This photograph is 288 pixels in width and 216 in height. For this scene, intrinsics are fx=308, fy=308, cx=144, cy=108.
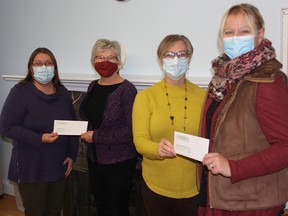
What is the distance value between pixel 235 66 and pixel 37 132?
4.50 ft

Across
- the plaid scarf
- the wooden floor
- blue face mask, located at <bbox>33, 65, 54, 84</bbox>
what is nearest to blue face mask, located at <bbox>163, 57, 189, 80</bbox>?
the plaid scarf

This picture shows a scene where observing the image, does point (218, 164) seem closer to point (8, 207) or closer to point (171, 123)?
point (171, 123)

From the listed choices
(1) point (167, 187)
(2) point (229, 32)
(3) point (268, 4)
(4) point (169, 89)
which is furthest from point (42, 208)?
(3) point (268, 4)

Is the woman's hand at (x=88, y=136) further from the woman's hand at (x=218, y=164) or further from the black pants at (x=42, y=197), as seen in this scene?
the woman's hand at (x=218, y=164)

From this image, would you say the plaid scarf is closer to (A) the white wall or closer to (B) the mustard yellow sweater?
(B) the mustard yellow sweater

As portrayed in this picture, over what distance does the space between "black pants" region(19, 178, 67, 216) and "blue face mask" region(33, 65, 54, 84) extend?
687 millimetres

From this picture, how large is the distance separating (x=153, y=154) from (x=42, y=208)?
1.03 m

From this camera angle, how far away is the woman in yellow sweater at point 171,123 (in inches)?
64.9

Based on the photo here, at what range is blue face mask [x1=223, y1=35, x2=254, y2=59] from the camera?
124 cm

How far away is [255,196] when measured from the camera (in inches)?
47.3

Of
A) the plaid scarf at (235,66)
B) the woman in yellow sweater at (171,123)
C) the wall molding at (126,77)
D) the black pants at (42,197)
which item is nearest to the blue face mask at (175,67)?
the woman in yellow sweater at (171,123)

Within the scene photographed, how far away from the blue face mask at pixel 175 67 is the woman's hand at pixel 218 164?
1.96 ft

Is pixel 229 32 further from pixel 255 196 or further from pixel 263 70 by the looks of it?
pixel 255 196

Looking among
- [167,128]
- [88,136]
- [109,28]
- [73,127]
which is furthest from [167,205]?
[109,28]
